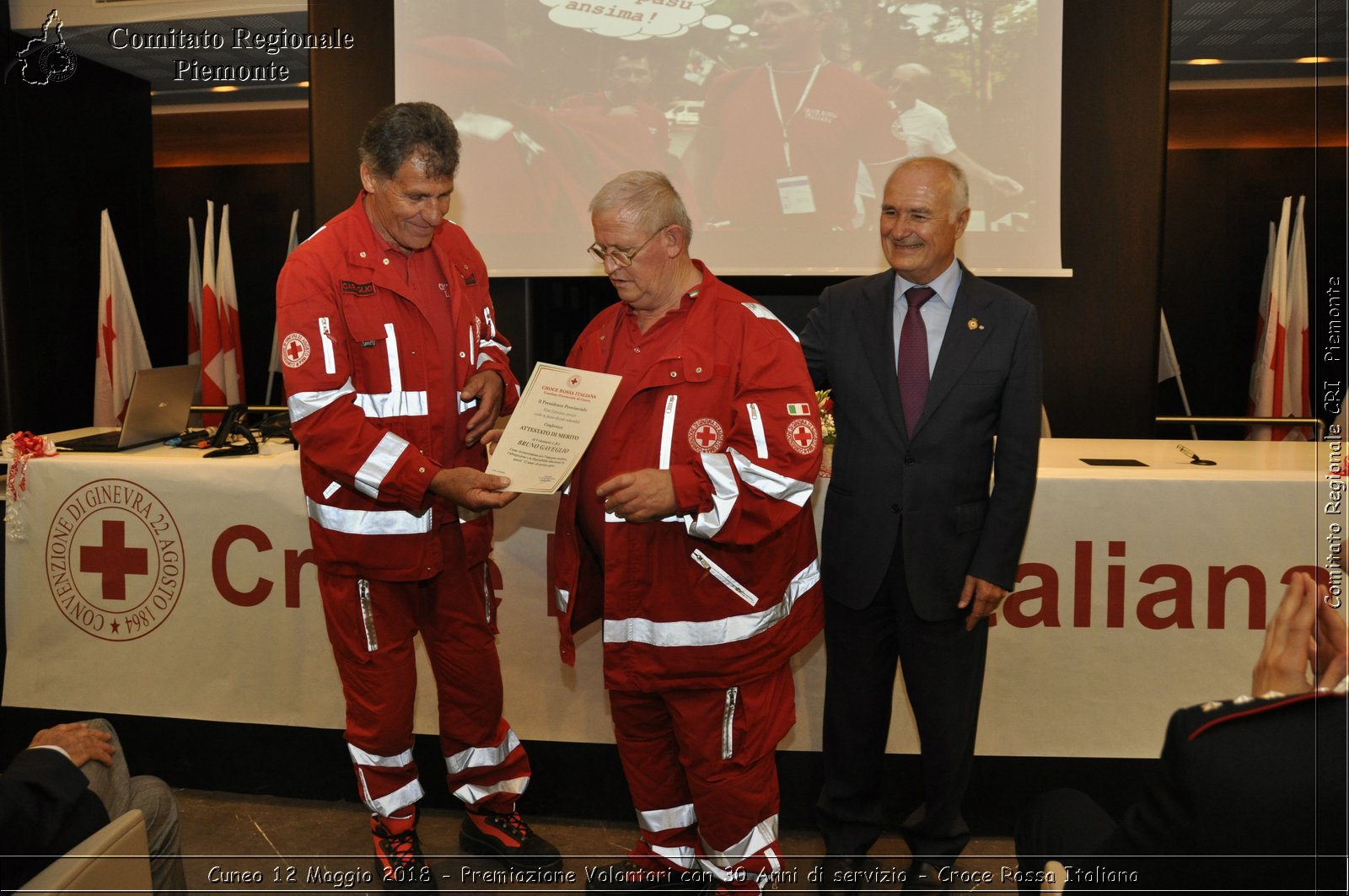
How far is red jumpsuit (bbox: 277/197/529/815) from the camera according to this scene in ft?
7.86

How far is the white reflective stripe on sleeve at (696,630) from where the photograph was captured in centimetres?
231

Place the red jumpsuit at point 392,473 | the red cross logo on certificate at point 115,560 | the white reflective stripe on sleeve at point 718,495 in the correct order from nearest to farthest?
1. the white reflective stripe on sleeve at point 718,495
2. the red jumpsuit at point 392,473
3. the red cross logo on certificate at point 115,560

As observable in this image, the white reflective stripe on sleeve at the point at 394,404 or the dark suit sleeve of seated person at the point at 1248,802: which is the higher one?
the white reflective stripe on sleeve at the point at 394,404

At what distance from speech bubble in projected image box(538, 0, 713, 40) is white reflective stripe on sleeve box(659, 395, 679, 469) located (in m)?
3.04

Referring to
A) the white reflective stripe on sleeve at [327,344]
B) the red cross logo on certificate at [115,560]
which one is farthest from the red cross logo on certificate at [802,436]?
the red cross logo on certificate at [115,560]

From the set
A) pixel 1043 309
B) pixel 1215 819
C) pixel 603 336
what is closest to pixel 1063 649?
pixel 603 336

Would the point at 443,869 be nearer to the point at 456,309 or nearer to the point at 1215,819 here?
the point at 456,309

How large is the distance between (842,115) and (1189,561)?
2.66 meters

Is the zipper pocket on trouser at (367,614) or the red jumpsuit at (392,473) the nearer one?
the red jumpsuit at (392,473)

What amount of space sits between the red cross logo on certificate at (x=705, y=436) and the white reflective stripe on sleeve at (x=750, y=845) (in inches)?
36.3

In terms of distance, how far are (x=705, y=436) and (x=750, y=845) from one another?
3.25 ft

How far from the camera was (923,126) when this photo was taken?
4602 millimetres

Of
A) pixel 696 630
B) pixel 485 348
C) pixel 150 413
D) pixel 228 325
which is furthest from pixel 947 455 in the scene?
pixel 228 325

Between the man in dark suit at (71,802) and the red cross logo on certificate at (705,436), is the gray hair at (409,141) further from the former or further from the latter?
the man in dark suit at (71,802)
